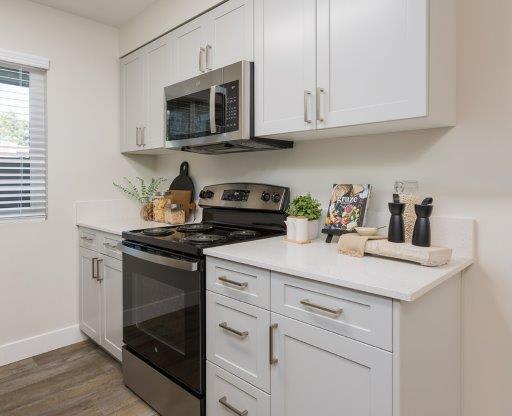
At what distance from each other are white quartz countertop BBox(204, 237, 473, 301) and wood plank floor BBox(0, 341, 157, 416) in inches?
43.8

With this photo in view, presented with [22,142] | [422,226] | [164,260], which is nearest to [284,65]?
[422,226]

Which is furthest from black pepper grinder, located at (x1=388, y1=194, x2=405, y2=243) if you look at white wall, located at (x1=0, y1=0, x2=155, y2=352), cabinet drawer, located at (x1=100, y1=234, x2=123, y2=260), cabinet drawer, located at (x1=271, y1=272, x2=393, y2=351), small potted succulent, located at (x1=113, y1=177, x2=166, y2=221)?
white wall, located at (x1=0, y1=0, x2=155, y2=352)

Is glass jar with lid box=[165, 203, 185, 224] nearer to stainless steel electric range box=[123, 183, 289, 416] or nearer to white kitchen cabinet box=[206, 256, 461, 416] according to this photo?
stainless steel electric range box=[123, 183, 289, 416]

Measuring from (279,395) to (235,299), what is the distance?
1.26ft

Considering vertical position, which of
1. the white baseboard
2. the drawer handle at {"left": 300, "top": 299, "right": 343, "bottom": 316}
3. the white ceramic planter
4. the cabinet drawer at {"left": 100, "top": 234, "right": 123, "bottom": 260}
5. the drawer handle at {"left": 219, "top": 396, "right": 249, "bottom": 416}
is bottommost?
the white baseboard

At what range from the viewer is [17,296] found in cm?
247

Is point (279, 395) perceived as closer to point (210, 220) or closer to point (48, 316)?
point (210, 220)

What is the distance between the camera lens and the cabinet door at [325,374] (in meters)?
1.06

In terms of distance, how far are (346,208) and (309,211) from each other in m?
0.18

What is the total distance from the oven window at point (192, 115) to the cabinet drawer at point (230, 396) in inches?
46.6

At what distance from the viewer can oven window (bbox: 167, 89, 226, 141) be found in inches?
75.7

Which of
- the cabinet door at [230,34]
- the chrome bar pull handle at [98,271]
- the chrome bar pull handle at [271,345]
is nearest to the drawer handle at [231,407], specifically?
the chrome bar pull handle at [271,345]

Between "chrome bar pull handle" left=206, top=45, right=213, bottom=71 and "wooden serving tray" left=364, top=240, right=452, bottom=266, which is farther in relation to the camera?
"chrome bar pull handle" left=206, top=45, right=213, bottom=71

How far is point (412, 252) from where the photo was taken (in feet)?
4.23
